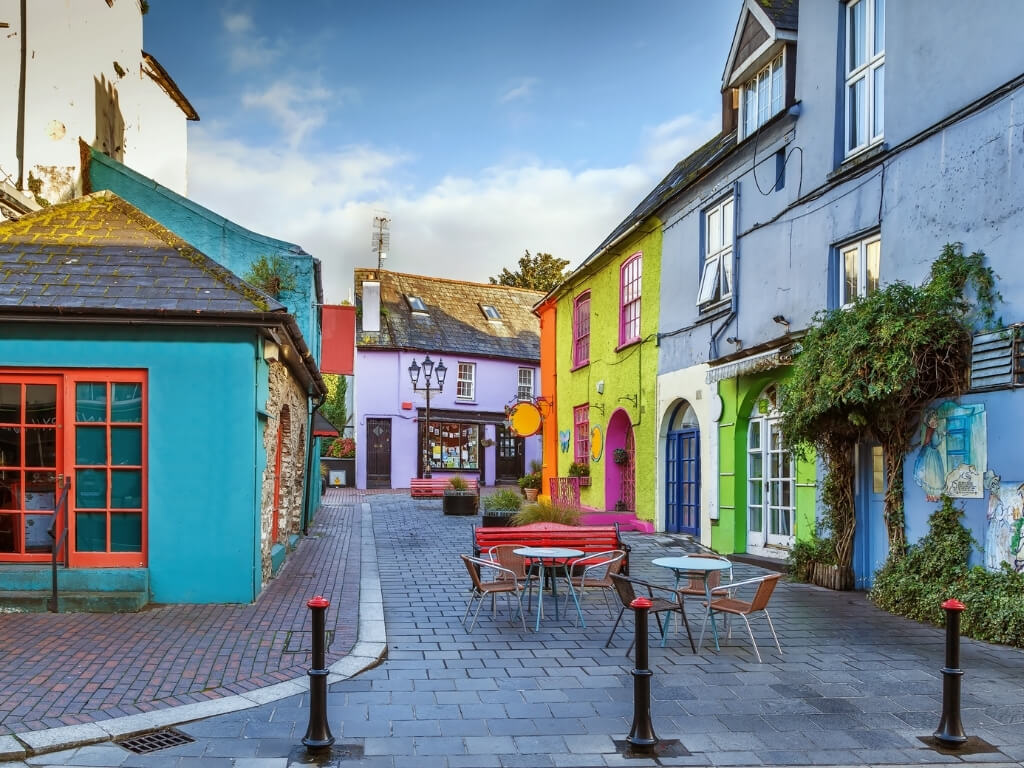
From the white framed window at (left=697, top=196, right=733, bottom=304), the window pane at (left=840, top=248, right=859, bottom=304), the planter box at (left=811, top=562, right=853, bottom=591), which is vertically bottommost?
the planter box at (left=811, top=562, right=853, bottom=591)

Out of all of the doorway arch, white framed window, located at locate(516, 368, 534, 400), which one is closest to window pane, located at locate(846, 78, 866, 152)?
the doorway arch

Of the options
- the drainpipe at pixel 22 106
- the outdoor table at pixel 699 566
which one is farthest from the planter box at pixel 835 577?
the drainpipe at pixel 22 106

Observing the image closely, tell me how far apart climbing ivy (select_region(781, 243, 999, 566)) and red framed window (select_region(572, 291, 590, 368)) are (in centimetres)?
1083

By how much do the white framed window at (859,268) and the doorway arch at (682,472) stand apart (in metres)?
4.54

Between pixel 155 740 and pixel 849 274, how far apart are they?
9.25 meters

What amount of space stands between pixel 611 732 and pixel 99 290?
6861 millimetres

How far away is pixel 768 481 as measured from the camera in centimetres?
1250

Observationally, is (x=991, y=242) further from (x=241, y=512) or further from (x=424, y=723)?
(x=241, y=512)

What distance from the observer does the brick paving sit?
219 inches

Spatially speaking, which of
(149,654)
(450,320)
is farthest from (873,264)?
(450,320)

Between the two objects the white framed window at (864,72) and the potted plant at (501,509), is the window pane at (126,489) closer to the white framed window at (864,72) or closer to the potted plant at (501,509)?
the potted plant at (501,509)

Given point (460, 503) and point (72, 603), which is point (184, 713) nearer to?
point (72, 603)

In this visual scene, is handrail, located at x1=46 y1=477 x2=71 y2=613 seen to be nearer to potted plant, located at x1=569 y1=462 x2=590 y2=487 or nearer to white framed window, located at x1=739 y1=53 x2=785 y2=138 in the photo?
white framed window, located at x1=739 y1=53 x2=785 y2=138

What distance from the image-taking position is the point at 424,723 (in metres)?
5.34
